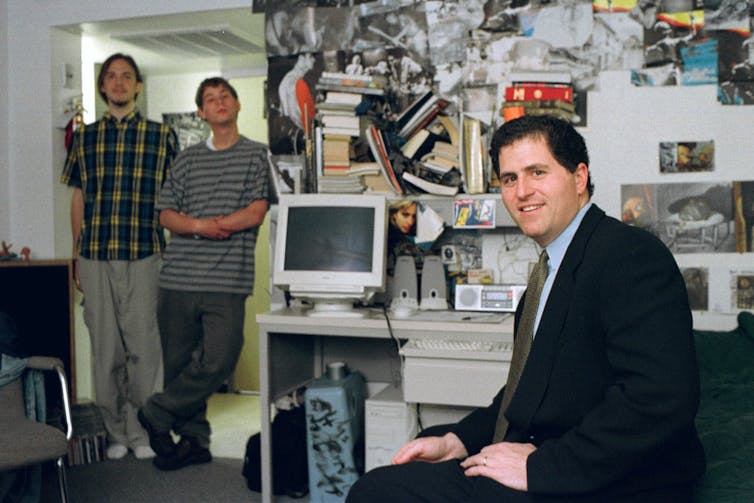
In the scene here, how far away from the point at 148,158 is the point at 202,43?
1.06 m

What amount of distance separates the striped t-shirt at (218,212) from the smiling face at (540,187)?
6.72 ft

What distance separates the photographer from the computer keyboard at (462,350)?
2551mm

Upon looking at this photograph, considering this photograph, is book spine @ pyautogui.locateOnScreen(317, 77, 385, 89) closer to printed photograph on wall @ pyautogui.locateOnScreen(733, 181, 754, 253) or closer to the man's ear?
printed photograph on wall @ pyautogui.locateOnScreen(733, 181, 754, 253)

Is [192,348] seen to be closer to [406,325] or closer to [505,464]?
[406,325]

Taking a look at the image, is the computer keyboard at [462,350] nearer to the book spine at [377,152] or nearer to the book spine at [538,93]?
the book spine at [377,152]

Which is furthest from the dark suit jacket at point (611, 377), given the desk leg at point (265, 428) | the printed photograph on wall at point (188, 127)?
the printed photograph on wall at point (188, 127)

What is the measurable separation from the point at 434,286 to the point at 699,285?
1.05 meters

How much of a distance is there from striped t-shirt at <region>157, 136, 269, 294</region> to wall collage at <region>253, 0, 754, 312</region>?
21cm

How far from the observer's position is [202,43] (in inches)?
175

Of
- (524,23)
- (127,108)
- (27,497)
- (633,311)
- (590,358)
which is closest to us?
(633,311)

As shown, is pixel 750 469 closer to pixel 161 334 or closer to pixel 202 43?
pixel 161 334

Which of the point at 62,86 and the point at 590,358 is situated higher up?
the point at 62,86

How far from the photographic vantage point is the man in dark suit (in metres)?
1.22

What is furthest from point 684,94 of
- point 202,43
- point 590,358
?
point 202,43
